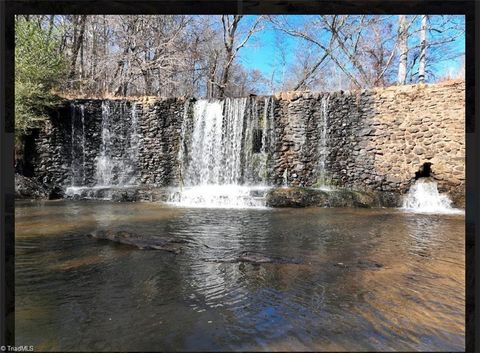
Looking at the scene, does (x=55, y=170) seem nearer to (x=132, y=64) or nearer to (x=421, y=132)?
(x=132, y=64)

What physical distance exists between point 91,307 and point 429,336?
1259mm

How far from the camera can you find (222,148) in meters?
7.42

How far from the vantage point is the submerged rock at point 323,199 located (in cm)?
552

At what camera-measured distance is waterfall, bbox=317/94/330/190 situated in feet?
22.9

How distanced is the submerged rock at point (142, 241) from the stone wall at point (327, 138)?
185 inches

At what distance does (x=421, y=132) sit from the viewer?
20.6 feet

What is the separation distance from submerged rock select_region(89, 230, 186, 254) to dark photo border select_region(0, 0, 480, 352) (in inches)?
47.5

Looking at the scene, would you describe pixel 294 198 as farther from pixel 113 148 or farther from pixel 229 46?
pixel 229 46

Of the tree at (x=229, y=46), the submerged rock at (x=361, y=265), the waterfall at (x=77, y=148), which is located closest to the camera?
the submerged rock at (x=361, y=265)

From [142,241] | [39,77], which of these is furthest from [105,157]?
[142,241]

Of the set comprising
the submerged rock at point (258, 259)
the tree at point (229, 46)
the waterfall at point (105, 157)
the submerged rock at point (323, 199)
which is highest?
the tree at point (229, 46)

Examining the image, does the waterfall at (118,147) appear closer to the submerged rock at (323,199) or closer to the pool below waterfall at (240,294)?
the submerged rock at (323,199)

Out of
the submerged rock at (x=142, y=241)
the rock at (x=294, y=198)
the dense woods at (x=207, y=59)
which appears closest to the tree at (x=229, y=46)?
the dense woods at (x=207, y=59)

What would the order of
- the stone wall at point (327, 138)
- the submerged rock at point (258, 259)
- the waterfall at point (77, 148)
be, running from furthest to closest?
the waterfall at point (77, 148)
the stone wall at point (327, 138)
the submerged rock at point (258, 259)
